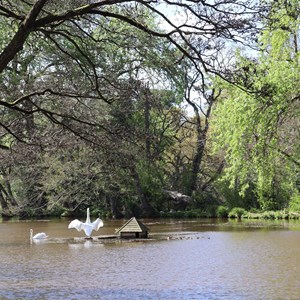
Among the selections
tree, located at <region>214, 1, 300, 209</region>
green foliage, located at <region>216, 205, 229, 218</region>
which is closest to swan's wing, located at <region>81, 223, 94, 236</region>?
tree, located at <region>214, 1, 300, 209</region>

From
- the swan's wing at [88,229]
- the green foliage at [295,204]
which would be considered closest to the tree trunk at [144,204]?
the green foliage at [295,204]

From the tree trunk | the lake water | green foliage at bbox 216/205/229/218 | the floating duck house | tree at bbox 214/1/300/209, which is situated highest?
tree at bbox 214/1/300/209

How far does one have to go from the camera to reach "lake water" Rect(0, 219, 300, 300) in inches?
371

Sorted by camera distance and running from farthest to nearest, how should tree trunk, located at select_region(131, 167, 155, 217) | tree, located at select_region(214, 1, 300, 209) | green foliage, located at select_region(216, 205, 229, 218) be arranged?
tree trunk, located at select_region(131, 167, 155, 217)
green foliage, located at select_region(216, 205, 229, 218)
tree, located at select_region(214, 1, 300, 209)

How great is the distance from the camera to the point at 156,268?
1210 cm

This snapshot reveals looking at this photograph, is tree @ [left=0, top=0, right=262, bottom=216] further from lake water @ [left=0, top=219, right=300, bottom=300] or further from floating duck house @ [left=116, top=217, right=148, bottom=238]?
floating duck house @ [left=116, top=217, right=148, bottom=238]

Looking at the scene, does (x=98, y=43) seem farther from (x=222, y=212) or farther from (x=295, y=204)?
(x=222, y=212)

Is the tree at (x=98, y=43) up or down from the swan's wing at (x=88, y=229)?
up

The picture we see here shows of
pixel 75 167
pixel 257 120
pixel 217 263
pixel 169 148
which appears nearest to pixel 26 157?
pixel 217 263

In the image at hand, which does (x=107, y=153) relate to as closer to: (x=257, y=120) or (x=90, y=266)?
(x=90, y=266)

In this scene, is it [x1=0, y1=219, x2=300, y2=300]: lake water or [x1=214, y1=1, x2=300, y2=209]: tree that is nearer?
[x1=0, y1=219, x2=300, y2=300]: lake water

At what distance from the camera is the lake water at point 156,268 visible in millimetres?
9422

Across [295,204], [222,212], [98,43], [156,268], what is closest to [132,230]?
[156,268]

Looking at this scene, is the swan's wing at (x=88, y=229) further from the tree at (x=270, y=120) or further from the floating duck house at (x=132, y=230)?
the tree at (x=270, y=120)
